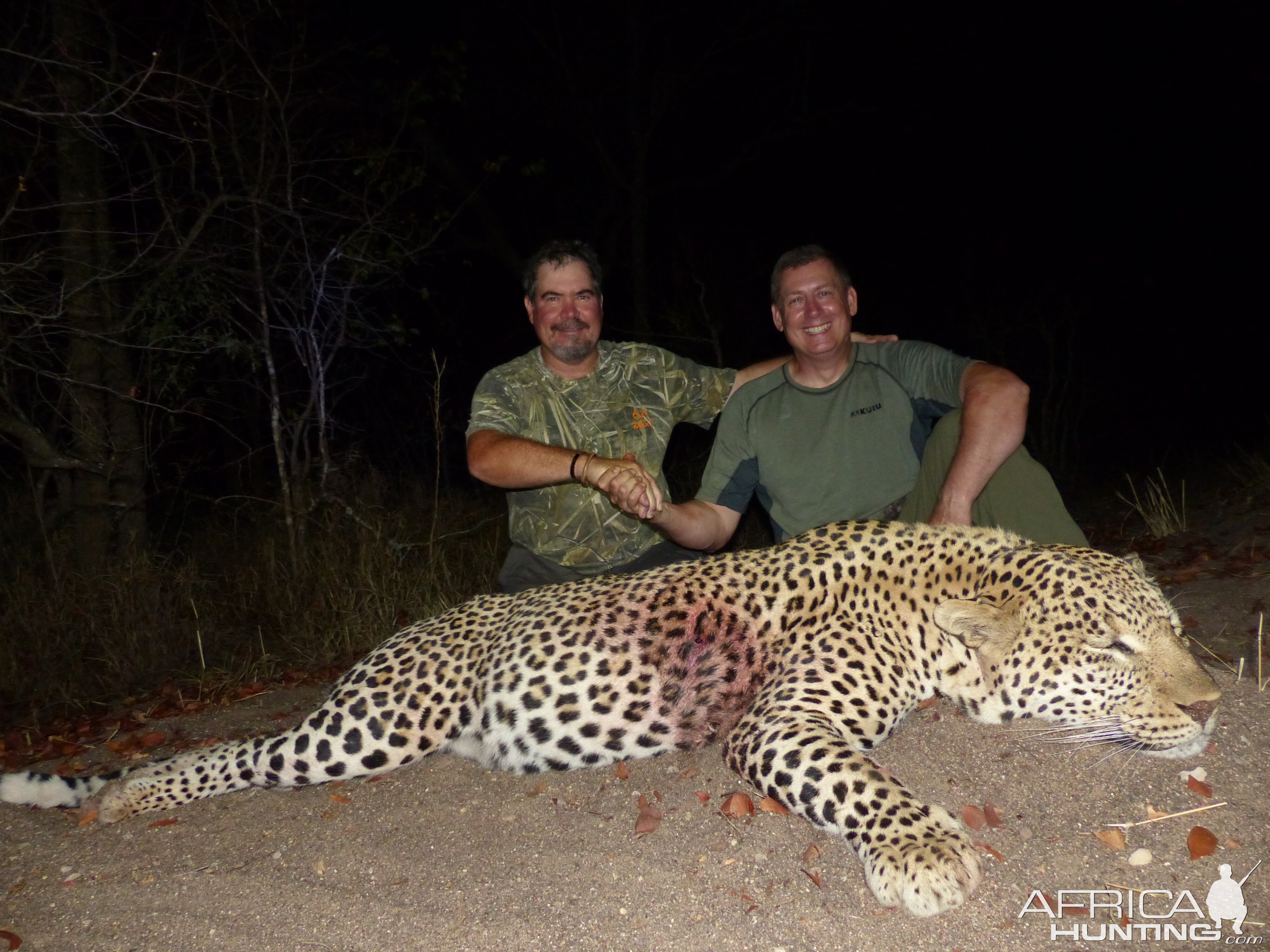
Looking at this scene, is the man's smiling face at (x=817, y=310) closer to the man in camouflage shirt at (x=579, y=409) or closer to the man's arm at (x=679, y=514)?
the man in camouflage shirt at (x=579, y=409)

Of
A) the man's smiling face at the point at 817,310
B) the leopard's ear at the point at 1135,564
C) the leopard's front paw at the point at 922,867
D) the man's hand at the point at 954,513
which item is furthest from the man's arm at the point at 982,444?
the leopard's front paw at the point at 922,867

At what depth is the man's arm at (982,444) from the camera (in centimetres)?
420

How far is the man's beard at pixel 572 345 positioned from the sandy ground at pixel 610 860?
90.8 inches

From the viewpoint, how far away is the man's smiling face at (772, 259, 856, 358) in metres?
4.76

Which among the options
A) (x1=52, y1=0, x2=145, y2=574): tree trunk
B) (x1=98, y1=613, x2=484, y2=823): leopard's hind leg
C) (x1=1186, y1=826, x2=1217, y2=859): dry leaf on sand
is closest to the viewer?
(x1=1186, y1=826, x2=1217, y2=859): dry leaf on sand

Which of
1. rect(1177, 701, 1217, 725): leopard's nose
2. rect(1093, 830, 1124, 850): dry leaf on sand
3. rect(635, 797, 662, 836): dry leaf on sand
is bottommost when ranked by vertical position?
rect(635, 797, 662, 836): dry leaf on sand

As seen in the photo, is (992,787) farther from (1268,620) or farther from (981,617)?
(1268,620)

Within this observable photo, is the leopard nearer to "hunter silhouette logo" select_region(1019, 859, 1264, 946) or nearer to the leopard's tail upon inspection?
the leopard's tail

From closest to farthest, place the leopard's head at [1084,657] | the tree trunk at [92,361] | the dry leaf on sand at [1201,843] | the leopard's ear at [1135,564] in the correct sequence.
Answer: the dry leaf on sand at [1201,843] → the leopard's head at [1084,657] → the leopard's ear at [1135,564] → the tree trunk at [92,361]

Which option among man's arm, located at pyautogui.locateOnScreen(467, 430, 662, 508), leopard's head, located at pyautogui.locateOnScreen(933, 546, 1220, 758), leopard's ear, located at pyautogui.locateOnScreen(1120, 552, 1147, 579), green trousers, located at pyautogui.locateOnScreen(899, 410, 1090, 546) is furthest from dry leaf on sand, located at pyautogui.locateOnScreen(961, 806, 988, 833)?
man's arm, located at pyautogui.locateOnScreen(467, 430, 662, 508)

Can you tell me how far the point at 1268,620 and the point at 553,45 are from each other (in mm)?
13046

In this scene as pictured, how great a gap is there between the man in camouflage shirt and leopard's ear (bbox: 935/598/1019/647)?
2044 millimetres

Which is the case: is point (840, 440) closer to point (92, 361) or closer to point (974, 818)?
point (974, 818)

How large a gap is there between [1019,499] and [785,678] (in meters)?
1.61
